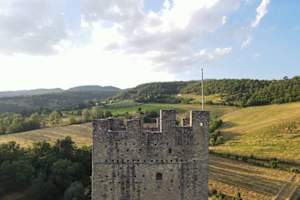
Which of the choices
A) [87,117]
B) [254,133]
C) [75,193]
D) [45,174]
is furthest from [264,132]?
[75,193]

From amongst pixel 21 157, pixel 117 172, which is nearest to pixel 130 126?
pixel 117 172

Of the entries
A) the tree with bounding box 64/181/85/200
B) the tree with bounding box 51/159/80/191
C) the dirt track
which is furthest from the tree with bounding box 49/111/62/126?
the tree with bounding box 64/181/85/200

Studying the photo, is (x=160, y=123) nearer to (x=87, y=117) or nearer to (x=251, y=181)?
(x=251, y=181)

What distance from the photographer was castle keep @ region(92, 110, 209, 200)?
597 inches

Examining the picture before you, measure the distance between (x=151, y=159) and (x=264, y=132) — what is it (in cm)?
8669

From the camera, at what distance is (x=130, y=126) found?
599 inches

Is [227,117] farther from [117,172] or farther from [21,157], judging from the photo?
[117,172]

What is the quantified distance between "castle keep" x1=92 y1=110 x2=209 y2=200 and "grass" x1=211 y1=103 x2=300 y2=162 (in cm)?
6129

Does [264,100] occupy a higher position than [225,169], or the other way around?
[264,100]

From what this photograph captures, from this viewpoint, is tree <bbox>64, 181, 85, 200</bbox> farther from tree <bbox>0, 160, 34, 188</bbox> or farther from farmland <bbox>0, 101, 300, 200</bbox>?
farmland <bbox>0, 101, 300, 200</bbox>

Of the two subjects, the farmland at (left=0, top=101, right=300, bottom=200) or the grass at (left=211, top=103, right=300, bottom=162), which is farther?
the grass at (left=211, top=103, right=300, bottom=162)

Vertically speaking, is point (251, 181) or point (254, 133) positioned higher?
point (254, 133)

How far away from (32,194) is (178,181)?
1783 inches

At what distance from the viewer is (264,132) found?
97.1 m
